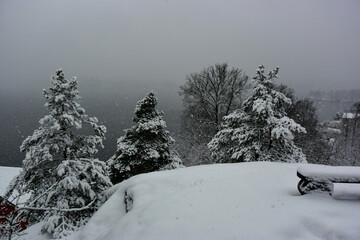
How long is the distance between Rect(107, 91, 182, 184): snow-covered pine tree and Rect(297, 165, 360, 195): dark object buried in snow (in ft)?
28.0

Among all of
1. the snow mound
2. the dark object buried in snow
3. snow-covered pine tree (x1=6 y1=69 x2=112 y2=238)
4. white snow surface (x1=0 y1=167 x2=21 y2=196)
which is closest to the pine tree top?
snow-covered pine tree (x1=6 y1=69 x2=112 y2=238)

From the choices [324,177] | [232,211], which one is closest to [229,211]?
[232,211]

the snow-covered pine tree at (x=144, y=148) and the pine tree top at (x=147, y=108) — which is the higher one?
the pine tree top at (x=147, y=108)

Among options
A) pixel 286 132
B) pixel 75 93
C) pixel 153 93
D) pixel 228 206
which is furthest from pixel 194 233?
pixel 153 93

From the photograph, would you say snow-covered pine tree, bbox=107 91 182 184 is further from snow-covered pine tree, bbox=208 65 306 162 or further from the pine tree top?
snow-covered pine tree, bbox=208 65 306 162

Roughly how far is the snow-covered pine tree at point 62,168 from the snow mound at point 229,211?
244cm

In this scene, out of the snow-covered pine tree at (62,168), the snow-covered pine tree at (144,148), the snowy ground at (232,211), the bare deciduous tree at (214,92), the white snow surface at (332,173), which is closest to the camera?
the snowy ground at (232,211)

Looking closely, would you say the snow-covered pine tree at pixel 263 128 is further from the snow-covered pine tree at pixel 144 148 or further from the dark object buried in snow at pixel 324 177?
the dark object buried in snow at pixel 324 177

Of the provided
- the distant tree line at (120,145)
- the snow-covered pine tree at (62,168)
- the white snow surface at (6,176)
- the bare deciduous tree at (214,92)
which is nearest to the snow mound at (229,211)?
the distant tree line at (120,145)

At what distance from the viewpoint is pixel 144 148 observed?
12641 millimetres

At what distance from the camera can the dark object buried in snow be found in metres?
4.79

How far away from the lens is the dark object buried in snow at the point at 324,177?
4.79 m

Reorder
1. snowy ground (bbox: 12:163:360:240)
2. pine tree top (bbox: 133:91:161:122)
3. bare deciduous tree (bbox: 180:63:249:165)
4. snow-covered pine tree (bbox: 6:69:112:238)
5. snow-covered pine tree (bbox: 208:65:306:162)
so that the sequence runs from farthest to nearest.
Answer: bare deciduous tree (bbox: 180:63:249:165) → pine tree top (bbox: 133:91:161:122) → snow-covered pine tree (bbox: 208:65:306:162) → snow-covered pine tree (bbox: 6:69:112:238) → snowy ground (bbox: 12:163:360:240)

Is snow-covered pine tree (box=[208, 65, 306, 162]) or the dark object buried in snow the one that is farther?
snow-covered pine tree (box=[208, 65, 306, 162])
